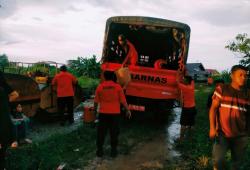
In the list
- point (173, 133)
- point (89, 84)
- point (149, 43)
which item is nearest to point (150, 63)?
point (149, 43)

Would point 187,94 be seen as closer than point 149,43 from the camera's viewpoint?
Yes

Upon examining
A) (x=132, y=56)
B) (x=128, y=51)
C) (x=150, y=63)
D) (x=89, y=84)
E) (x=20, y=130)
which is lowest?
(x=20, y=130)

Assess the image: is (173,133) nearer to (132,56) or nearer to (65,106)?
(132,56)

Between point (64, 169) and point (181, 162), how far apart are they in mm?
2508

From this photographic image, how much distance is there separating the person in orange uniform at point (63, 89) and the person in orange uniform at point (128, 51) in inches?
79.1

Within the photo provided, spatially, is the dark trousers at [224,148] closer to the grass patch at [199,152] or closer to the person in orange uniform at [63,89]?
the grass patch at [199,152]

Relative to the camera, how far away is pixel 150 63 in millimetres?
14688

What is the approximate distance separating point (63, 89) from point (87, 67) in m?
22.6

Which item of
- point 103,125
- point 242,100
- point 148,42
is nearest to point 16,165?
point 103,125

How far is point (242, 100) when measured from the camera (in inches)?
207

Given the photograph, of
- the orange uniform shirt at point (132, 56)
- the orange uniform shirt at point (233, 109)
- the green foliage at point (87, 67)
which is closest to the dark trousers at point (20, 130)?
the orange uniform shirt at point (132, 56)

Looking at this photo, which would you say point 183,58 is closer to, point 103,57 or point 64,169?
point 103,57

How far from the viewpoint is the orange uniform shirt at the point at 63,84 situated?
11.5m

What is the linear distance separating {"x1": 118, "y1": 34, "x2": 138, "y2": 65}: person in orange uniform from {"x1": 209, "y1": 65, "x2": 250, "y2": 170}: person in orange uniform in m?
7.43
